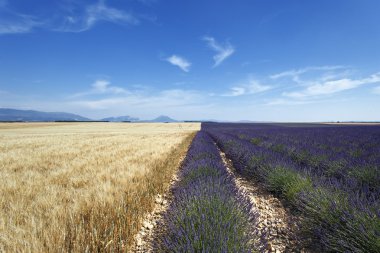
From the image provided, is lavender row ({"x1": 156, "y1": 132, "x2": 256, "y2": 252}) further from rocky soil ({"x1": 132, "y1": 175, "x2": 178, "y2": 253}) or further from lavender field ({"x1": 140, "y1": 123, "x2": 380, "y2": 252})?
rocky soil ({"x1": 132, "y1": 175, "x2": 178, "y2": 253})

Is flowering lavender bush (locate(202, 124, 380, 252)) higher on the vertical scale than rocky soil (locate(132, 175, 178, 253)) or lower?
higher

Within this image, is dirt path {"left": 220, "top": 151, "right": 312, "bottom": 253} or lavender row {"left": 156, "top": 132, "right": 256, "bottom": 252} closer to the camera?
lavender row {"left": 156, "top": 132, "right": 256, "bottom": 252}

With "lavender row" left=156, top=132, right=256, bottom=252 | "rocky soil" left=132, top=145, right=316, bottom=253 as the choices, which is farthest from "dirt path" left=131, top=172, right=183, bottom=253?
"lavender row" left=156, top=132, right=256, bottom=252

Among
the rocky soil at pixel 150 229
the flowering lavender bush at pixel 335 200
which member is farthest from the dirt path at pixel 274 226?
the rocky soil at pixel 150 229

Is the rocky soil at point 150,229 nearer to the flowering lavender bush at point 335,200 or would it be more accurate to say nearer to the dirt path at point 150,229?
the dirt path at point 150,229

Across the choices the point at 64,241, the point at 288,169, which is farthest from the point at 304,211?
the point at 64,241

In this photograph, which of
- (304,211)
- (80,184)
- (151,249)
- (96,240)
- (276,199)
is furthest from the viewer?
(80,184)

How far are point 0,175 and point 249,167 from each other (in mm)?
7011

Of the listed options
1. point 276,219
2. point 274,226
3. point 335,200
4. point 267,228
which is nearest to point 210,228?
point 267,228

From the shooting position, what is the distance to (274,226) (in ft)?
9.89

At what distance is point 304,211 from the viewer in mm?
3219

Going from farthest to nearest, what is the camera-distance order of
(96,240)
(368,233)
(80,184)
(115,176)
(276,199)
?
(115,176) → (80,184) → (276,199) → (96,240) → (368,233)

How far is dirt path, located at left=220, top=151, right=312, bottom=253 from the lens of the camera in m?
2.45

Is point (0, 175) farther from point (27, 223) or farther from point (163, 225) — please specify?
point (163, 225)
